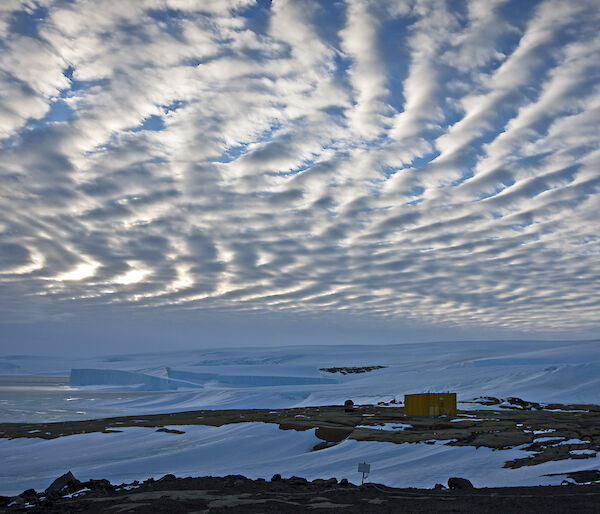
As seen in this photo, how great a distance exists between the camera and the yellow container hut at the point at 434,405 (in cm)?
3127

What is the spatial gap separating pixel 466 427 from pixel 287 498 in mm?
14498

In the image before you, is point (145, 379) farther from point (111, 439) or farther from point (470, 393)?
point (111, 439)

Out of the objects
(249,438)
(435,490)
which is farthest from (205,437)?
(435,490)

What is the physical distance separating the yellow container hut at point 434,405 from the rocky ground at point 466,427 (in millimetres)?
725

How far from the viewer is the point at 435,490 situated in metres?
14.1

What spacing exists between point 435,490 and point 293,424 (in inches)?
510

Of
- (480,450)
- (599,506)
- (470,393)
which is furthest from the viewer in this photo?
(470,393)

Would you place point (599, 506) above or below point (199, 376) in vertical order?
below

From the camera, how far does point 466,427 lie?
24828 millimetres

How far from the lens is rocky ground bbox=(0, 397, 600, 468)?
19.5 m

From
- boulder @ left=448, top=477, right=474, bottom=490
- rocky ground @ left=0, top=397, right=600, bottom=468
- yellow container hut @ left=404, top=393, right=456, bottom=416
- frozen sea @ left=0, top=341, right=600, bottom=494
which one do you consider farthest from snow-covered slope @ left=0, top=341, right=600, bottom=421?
boulder @ left=448, top=477, right=474, bottom=490

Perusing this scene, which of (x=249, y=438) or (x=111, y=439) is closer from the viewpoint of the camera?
(x=249, y=438)

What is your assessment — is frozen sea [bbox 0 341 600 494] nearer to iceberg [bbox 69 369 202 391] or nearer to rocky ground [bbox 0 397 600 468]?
iceberg [bbox 69 369 202 391]

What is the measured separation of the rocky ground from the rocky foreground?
4.97 meters
